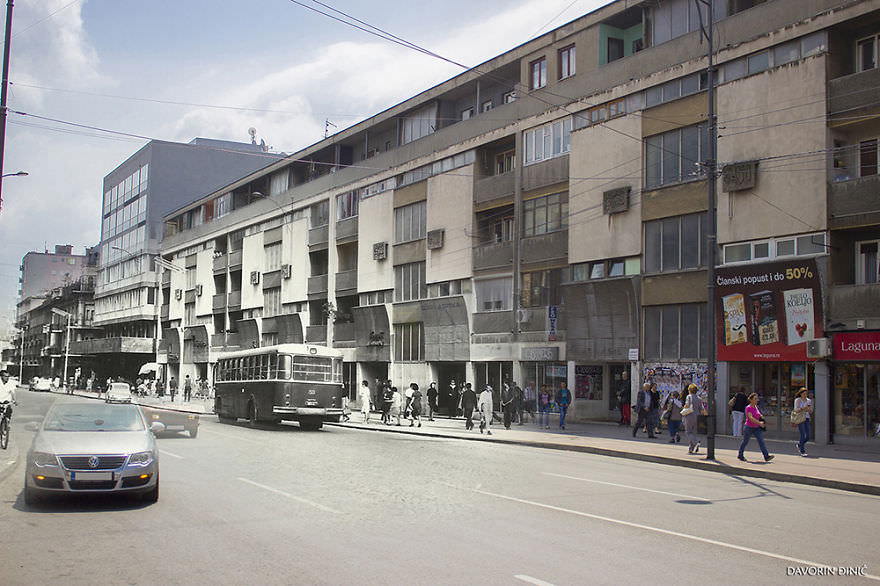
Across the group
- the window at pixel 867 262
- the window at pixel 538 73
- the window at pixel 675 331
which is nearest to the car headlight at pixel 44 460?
the window at pixel 867 262

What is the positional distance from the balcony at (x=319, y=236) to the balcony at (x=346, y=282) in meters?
3.16

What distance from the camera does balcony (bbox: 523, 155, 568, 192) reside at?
112 ft

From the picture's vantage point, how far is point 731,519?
35.0 feet

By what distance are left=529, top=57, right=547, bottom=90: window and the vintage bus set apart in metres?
16.2

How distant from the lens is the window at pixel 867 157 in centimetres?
2397

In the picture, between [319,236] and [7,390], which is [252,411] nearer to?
[7,390]

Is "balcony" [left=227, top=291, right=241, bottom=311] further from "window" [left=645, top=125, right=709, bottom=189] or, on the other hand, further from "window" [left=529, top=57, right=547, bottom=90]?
"window" [left=645, top=125, right=709, bottom=189]

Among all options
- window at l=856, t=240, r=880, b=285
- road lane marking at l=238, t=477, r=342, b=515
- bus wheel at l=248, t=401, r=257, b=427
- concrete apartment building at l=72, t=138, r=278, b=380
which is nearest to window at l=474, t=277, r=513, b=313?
bus wheel at l=248, t=401, r=257, b=427

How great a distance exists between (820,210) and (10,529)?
22817mm

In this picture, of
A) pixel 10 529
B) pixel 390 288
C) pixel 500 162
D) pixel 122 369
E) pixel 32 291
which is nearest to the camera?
pixel 10 529

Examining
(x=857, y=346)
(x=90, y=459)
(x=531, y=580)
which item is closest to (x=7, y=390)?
(x=90, y=459)

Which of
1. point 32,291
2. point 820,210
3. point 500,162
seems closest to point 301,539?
point 820,210

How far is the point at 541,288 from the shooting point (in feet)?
116

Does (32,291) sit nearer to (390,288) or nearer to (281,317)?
(281,317)
